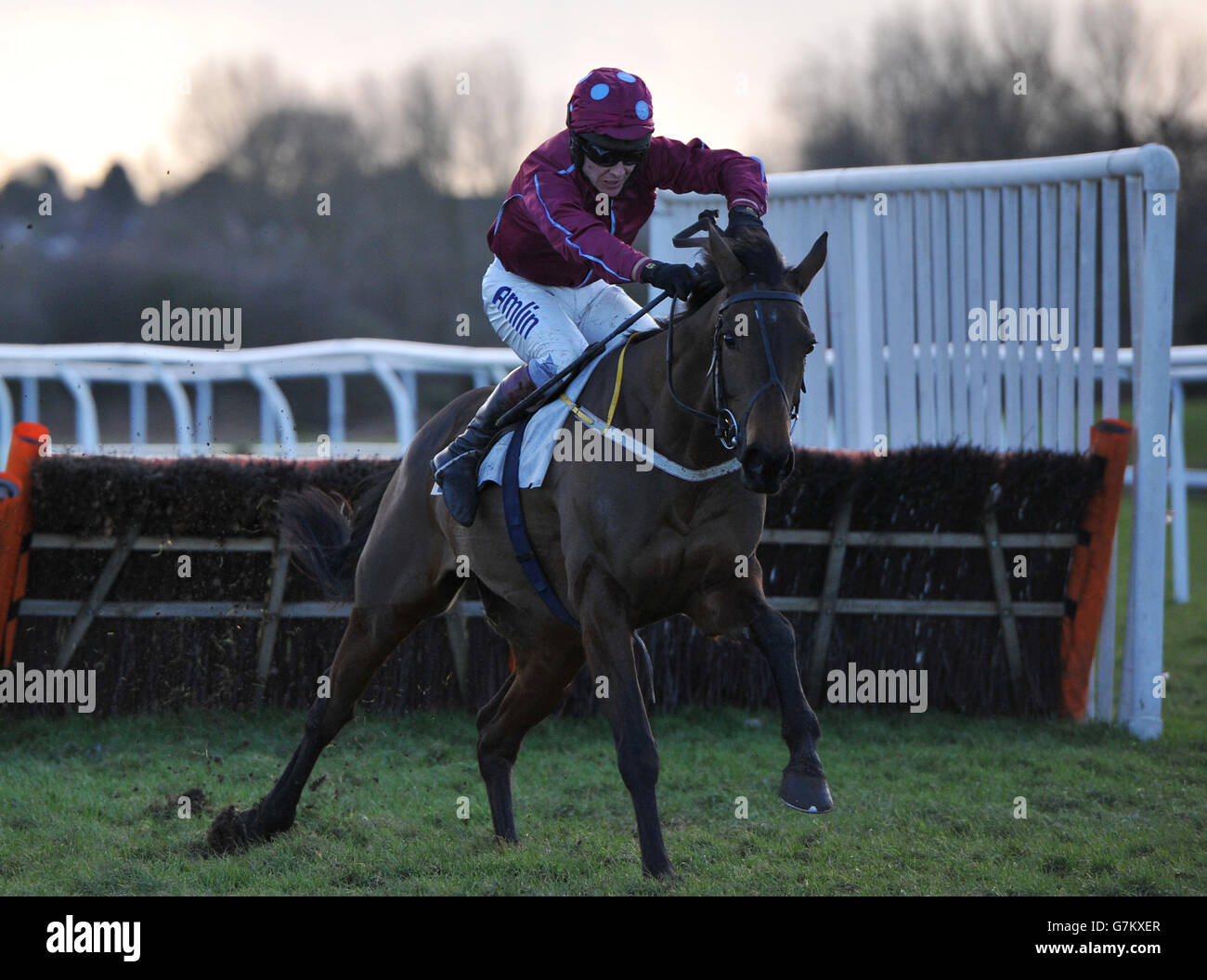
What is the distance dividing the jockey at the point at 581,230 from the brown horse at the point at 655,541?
0.18 metres

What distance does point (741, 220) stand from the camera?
13.4 feet

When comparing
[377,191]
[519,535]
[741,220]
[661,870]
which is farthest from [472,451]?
[377,191]

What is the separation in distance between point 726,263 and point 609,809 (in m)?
2.59

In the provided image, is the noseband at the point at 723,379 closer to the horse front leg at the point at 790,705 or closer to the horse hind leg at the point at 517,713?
the horse front leg at the point at 790,705


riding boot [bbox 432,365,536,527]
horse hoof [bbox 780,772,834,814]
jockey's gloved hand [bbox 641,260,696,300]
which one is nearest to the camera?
horse hoof [bbox 780,772,834,814]

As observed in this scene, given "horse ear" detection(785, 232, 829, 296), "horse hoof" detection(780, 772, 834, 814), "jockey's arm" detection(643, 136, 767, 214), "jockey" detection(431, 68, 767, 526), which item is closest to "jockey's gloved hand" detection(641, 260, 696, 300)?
"jockey" detection(431, 68, 767, 526)

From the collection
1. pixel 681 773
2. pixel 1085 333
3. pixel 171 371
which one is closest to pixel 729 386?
pixel 681 773

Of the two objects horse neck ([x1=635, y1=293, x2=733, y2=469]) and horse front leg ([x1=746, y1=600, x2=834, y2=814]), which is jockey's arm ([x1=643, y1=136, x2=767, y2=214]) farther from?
horse front leg ([x1=746, y1=600, x2=834, y2=814])

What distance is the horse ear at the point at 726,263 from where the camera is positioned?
3.83 m

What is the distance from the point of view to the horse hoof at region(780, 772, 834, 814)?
384 centimetres

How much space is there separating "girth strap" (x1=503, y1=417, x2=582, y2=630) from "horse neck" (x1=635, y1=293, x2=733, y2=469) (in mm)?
595

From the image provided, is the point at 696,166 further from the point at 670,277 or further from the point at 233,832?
the point at 233,832

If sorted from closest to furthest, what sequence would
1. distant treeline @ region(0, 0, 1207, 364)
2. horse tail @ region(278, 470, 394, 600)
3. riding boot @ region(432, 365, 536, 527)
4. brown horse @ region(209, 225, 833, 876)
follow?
brown horse @ region(209, 225, 833, 876), riding boot @ region(432, 365, 536, 527), horse tail @ region(278, 470, 394, 600), distant treeline @ region(0, 0, 1207, 364)

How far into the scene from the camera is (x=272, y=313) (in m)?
33.0
